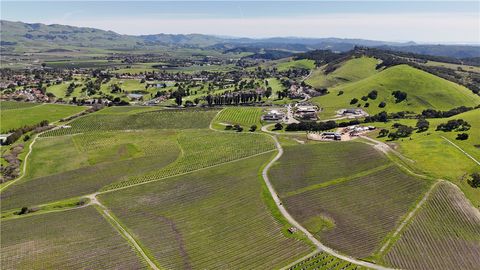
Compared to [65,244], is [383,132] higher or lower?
higher

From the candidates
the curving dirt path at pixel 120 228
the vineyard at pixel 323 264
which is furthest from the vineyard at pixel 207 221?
the vineyard at pixel 323 264

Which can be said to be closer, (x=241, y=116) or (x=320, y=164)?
(x=320, y=164)

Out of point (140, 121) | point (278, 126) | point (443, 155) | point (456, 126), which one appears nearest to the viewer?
point (443, 155)

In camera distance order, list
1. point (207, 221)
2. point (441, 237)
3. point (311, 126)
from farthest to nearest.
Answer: point (311, 126) < point (207, 221) < point (441, 237)

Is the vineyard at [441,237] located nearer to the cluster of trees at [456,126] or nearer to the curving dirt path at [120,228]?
the curving dirt path at [120,228]

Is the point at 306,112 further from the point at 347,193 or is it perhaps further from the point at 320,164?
the point at 347,193

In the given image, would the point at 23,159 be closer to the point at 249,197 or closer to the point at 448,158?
the point at 249,197

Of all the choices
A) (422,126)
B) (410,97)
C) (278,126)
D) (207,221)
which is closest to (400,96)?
(410,97)
